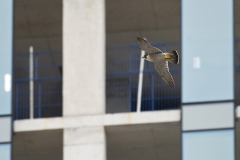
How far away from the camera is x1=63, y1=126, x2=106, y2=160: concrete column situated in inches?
492

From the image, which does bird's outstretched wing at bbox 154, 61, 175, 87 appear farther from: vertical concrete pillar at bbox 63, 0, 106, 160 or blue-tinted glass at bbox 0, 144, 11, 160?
blue-tinted glass at bbox 0, 144, 11, 160

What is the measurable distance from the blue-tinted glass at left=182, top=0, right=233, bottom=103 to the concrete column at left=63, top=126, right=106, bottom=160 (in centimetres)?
219

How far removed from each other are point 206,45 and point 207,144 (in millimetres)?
2201

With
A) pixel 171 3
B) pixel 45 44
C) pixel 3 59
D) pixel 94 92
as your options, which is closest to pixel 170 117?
pixel 94 92

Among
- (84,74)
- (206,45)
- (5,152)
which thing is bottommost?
(5,152)

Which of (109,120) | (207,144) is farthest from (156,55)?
(109,120)

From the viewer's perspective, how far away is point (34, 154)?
620 inches

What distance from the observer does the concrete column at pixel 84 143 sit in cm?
1250

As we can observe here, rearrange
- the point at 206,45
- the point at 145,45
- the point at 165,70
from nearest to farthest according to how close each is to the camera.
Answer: the point at 145,45, the point at 165,70, the point at 206,45

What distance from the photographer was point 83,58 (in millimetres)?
12883

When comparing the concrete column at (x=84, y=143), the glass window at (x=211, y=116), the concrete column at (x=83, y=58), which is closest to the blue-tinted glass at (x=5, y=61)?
the concrete column at (x=83, y=58)

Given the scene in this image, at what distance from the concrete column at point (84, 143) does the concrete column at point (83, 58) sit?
1.36 feet

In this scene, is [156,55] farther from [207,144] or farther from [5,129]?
[5,129]

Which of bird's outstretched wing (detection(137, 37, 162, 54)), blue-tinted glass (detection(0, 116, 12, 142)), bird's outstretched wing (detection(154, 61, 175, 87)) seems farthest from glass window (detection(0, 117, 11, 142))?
bird's outstretched wing (detection(137, 37, 162, 54))
